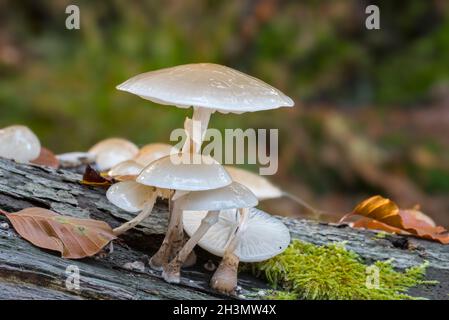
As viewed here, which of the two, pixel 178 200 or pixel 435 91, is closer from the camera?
pixel 178 200

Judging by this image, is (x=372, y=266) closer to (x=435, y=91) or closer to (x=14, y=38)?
(x=435, y=91)

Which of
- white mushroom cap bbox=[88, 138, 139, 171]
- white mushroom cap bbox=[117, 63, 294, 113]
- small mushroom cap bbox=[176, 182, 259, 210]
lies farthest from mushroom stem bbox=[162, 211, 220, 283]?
white mushroom cap bbox=[88, 138, 139, 171]

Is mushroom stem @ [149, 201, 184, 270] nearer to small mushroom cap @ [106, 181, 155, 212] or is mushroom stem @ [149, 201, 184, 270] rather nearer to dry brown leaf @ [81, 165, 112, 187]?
small mushroom cap @ [106, 181, 155, 212]

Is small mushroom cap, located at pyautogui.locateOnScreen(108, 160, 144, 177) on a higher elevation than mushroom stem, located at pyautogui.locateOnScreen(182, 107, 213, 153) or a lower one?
lower

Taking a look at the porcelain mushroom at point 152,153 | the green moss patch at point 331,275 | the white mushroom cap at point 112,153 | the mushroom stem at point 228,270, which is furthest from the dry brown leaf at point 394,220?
the white mushroom cap at point 112,153

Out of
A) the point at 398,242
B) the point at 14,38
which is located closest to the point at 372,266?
the point at 398,242

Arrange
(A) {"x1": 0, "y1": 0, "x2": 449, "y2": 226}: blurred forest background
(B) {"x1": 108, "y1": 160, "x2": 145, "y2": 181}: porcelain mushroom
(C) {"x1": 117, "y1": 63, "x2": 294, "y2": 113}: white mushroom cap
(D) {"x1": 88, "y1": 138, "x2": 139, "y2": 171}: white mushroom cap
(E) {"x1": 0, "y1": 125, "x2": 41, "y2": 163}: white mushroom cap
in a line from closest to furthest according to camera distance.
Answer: (C) {"x1": 117, "y1": 63, "x2": 294, "y2": 113}: white mushroom cap, (B) {"x1": 108, "y1": 160, "x2": 145, "y2": 181}: porcelain mushroom, (E) {"x1": 0, "y1": 125, "x2": 41, "y2": 163}: white mushroom cap, (D) {"x1": 88, "y1": 138, "x2": 139, "y2": 171}: white mushroom cap, (A) {"x1": 0, "y1": 0, "x2": 449, "y2": 226}: blurred forest background

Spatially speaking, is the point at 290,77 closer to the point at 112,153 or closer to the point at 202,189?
the point at 112,153
